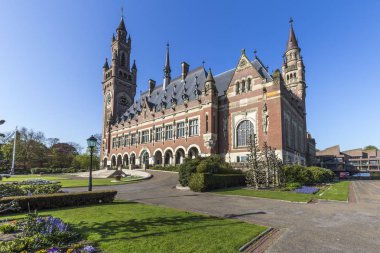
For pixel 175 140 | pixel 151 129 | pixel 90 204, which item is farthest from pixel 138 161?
pixel 90 204

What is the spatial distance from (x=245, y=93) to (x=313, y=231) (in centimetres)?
3233

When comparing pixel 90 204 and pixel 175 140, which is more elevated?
pixel 175 140

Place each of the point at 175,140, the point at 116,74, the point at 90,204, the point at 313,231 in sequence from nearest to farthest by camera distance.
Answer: the point at 313,231 < the point at 90,204 < the point at 175,140 < the point at 116,74

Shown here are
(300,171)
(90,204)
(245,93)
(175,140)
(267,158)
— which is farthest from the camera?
(175,140)

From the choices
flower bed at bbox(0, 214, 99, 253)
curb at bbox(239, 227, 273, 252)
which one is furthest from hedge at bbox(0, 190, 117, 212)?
curb at bbox(239, 227, 273, 252)

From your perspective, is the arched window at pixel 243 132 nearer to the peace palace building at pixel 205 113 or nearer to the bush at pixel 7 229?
the peace palace building at pixel 205 113

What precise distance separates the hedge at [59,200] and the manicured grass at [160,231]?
182 centimetres

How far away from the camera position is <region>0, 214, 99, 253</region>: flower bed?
19.0ft

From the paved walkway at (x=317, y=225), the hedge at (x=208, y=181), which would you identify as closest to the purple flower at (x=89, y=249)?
the paved walkway at (x=317, y=225)

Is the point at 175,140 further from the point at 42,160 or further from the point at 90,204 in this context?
the point at 42,160

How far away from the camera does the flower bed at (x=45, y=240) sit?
578 cm

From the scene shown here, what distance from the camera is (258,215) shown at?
10852 mm

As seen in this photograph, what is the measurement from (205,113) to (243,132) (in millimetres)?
7370

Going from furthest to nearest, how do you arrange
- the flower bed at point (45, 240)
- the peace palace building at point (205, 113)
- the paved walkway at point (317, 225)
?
1. the peace palace building at point (205, 113)
2. the paved walkway at point (317, 225)
3. the flower bed at point (45, 240)
